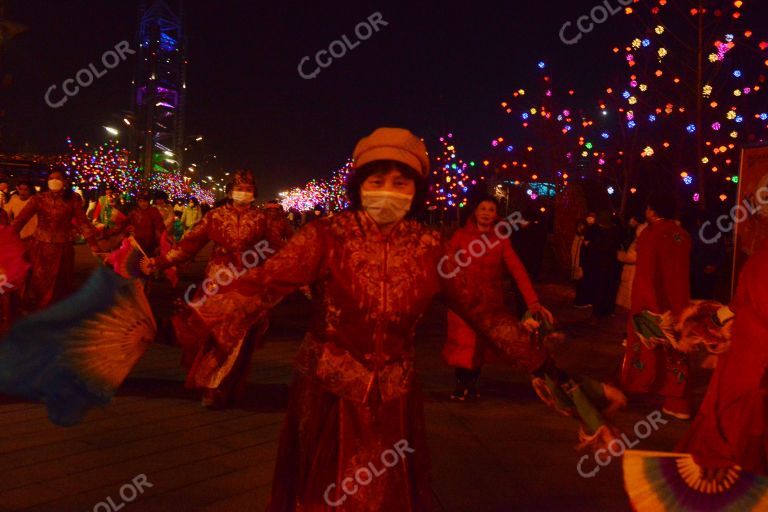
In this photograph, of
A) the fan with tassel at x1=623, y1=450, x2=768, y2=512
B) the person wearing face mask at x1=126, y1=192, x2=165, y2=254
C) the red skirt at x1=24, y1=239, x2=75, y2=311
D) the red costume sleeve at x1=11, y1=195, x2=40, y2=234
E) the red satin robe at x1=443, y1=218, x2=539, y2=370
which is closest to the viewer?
the fan with tassel at x1=623, y1=450, x2=768, y2=512

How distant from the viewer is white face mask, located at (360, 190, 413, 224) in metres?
3.01

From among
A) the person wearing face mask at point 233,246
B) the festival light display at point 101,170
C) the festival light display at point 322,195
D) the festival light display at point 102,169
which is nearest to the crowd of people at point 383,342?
the person wearing face mask at point 233,246

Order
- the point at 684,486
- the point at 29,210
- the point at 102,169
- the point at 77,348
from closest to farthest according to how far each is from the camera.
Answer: the point at 77,348
the point at 684,486
the point at 29,210
the point at 102,169

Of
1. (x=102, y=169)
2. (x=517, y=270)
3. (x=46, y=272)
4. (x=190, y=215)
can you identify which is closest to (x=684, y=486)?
(x=517, y=270)

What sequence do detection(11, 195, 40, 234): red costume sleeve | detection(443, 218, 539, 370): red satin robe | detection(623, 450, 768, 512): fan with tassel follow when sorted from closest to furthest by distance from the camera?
detection(623, 450, 768, 512): fan with tassel, detection(443, 218, 539, 370): red satin robe, detection(11, 195, 40, 234): red costume sleeve

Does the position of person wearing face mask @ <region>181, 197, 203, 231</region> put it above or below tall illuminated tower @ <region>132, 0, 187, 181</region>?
below

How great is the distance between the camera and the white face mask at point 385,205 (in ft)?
9.86

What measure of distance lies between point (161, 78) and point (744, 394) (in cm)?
14492

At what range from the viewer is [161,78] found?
138 meters

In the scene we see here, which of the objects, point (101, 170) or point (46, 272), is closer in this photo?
point (46, 272)

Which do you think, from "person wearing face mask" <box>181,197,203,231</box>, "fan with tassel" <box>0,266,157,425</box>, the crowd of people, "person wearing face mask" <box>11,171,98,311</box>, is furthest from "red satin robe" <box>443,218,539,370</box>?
"person wearing face mask" <box>181,197,203,231</box>

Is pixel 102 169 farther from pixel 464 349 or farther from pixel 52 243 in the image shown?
pixel 464 349

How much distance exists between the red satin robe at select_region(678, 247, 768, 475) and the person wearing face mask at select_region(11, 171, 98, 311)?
7.95 meters

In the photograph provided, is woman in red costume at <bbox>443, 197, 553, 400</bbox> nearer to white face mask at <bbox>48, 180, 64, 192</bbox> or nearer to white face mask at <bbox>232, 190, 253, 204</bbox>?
white face mask at <bbox>232, 190, 253, 204</bbox>
